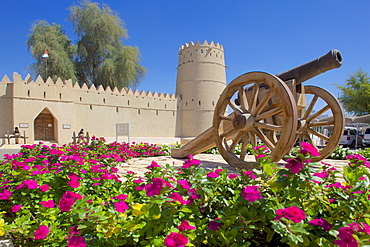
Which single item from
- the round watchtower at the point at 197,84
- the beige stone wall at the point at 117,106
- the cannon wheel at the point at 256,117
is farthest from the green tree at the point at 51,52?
the cannon wheel at the point at 256,117

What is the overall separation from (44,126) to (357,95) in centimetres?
2817

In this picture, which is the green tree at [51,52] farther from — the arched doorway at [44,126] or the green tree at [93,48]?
the arched doorway at [44,126]

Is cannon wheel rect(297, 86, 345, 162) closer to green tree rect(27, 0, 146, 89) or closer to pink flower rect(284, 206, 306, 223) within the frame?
pink flower rect(284, 206, 306, 223)

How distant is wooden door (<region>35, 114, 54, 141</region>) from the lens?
18.7 m

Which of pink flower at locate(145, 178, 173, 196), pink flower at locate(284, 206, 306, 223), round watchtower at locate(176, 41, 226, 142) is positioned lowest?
pink flower at locate(284, 206, 306, 223)

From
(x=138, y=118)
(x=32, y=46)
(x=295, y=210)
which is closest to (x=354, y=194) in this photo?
(x=295, y=210)

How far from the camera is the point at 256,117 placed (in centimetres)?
446

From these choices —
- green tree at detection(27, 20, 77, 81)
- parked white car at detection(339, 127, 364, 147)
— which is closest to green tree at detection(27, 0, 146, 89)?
green tree at detection(27, 20, 77, 81)

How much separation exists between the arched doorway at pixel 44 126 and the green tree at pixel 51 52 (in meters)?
4.60

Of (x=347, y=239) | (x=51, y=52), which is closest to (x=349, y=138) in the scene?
(x=347, y=239)

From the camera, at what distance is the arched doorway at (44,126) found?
18.7 metres

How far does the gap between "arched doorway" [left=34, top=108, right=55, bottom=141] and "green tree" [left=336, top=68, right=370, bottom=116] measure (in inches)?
1070

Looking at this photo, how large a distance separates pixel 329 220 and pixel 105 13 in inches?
1106

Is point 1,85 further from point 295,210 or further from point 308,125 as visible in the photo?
point 295,210
